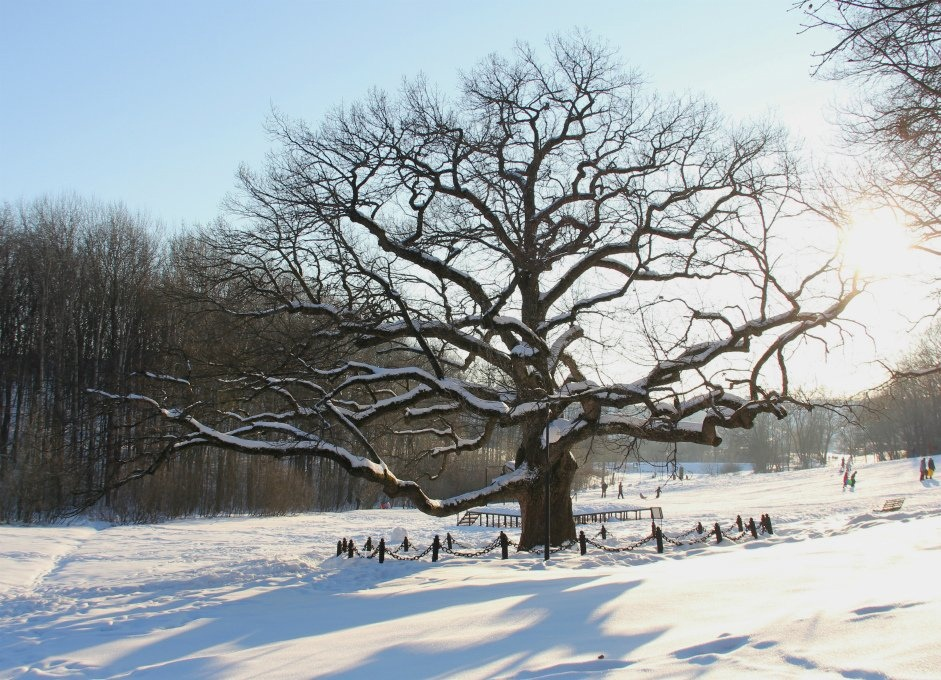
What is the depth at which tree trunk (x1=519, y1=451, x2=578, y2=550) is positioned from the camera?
16.7 meters

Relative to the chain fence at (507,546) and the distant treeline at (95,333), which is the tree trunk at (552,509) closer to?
the chain fence at (507,546)

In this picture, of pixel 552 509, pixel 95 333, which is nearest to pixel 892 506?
pixel 552 509

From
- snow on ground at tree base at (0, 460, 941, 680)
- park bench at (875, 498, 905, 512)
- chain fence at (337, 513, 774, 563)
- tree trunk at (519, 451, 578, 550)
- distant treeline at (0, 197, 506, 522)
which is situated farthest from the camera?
distant treeline at (0, 197, 506, 522)

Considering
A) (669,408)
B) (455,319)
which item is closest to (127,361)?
(455,319)

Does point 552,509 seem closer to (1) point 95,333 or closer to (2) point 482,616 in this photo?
(2) point 482,616

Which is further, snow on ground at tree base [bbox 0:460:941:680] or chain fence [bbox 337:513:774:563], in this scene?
chain fence [bbox 337:513:774:563]

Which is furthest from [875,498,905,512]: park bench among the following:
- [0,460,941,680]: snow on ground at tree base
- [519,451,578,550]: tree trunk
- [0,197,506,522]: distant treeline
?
[0,197,506,522]: distant treeline

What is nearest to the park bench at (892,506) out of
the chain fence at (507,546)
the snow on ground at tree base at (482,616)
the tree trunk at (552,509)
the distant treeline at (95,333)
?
the chain fence at (507,546)

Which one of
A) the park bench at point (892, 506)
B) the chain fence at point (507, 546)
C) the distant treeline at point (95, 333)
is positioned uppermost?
the distant treeline at point (95, 333)

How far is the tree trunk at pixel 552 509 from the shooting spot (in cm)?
1672

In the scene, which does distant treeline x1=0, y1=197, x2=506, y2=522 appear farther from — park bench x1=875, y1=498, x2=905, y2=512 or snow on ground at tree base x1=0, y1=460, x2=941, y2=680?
park bench x1=875, y1=498, x2=905, y2=512

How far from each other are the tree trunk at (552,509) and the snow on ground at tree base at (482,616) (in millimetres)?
733

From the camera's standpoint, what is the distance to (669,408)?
49.8 feet

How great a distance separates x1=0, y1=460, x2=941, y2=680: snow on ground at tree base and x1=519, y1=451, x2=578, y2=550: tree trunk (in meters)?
0.73
